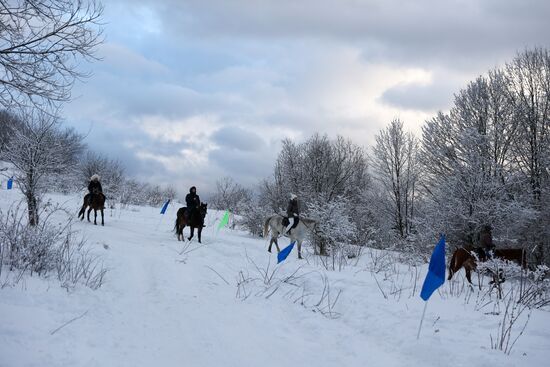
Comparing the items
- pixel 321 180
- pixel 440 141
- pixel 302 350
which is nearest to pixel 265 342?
pixel 302 350

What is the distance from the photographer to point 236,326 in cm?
515

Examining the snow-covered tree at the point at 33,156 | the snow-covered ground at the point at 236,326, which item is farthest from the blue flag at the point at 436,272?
the snow-covered tree at the point at 33,156

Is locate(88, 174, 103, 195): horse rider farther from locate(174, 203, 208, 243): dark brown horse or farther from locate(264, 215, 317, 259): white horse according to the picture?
locate(264, 215, 317, 259): white horse

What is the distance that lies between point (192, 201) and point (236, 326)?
A: 8.90 metres

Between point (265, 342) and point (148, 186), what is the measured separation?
4613cm

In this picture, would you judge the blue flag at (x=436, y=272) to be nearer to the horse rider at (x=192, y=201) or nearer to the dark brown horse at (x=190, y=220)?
the dark brown horse at (x=190, y=220)

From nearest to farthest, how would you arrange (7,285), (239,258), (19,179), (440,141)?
(7,285), (239,258), (19,179), (440,141)

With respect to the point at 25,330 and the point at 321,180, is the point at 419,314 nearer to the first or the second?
the point at 25,330

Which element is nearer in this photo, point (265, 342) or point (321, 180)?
point (265, 342)

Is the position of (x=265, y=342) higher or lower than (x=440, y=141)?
lower

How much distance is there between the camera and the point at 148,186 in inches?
1891

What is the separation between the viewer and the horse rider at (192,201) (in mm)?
13445

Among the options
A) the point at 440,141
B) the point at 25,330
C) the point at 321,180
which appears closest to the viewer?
the point at 25,330

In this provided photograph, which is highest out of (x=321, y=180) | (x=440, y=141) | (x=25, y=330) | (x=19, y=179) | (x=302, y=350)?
(x=440, y=141)
